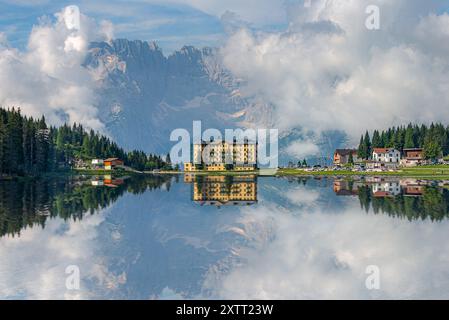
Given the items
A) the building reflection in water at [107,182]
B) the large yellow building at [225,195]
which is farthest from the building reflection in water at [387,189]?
the building reflection in water at [107,182]

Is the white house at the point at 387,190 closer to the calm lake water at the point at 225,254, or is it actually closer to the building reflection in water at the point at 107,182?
the calm lake water at the point at 225,254

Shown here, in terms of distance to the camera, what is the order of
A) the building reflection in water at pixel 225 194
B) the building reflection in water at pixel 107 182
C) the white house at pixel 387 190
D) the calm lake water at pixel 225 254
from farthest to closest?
the building reflection in water at pixel 107 182 → the white house at pixel 387 190 → the building reflection in water at pixel 225 194 → the calm lake water at pixel 225 254

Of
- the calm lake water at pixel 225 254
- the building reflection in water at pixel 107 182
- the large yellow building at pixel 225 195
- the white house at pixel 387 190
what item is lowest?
the calm lake water at pixel 225 254

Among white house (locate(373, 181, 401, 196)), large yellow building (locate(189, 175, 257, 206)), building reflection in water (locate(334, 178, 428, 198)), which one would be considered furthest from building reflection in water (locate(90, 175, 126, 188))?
white house (locate(373, 181, 401, 196))

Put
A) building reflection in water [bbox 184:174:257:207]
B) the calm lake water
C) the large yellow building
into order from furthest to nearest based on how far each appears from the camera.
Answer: the large yellow building, building reflection in water [bbox 184:174:257:207], the calm lake water

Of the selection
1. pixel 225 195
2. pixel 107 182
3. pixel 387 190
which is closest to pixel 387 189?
pixel 387 190

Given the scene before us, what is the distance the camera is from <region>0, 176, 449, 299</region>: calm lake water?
75.8 ft

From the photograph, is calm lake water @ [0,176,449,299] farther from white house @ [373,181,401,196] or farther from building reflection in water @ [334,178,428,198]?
white house @ [373,181,401,196]

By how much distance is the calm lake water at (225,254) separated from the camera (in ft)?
75.8

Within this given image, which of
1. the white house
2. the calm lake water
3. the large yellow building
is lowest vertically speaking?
the calm lake water

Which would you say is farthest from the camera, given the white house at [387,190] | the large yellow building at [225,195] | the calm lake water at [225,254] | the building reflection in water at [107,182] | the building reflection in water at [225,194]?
the building reflection in water at [107,182]

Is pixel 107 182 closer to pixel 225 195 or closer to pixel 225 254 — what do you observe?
pixel 225 195

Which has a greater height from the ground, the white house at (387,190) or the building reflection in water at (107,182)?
the building reflection in water at (107,182)
